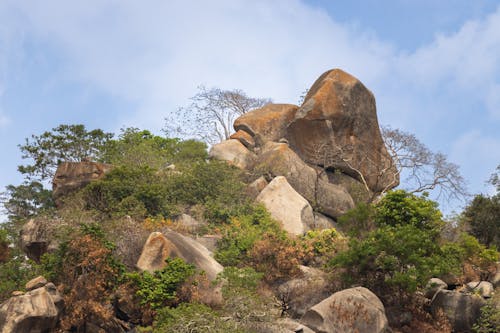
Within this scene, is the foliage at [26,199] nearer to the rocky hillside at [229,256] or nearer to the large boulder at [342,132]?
the rocky hillside at [229,256]

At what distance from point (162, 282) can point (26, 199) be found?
54.5ft

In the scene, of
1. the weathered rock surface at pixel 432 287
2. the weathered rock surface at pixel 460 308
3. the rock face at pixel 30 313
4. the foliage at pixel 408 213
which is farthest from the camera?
the foliage at pixel 408 213

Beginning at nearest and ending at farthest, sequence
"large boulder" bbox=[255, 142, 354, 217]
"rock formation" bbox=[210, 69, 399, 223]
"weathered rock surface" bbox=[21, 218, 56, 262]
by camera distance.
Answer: "weathered rock surface" bbox=[21, 218, 56, 262]
"large boulder" bbox=[255, 142, 354, 217]
"rock formation" bbox=[210, 69, 399, 223]

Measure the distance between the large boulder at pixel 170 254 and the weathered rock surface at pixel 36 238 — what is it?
570 cm

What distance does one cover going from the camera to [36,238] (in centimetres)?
2145

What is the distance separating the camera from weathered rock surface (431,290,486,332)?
18.2 metres

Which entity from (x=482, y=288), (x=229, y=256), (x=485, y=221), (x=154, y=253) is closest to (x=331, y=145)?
(x=485, y=221)

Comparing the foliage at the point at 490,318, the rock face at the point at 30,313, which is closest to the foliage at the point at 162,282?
the rock face at the point at 30,313

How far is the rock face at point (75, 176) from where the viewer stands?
26141 mm

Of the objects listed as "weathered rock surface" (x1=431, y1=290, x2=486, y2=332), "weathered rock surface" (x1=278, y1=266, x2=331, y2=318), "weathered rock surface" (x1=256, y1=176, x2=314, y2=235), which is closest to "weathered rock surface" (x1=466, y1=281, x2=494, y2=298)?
"weathered rock surface" (x1=431, y1=290, x2=486, y2=332)

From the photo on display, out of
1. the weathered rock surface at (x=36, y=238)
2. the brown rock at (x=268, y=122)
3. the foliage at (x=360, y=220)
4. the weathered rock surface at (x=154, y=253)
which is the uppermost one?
the brown rock at (x=268, y=122)

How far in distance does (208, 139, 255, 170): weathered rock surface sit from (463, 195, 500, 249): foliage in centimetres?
1123

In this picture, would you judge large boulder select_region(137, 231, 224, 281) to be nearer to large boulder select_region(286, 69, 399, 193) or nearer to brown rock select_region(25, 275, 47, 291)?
brown rock select_region(25, 275, 47, 291)

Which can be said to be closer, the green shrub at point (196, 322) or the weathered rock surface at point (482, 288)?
the green shrub at point (196, 322)
